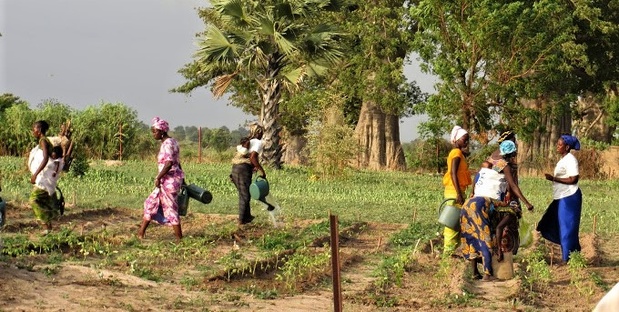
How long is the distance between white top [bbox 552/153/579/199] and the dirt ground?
2.58 feet

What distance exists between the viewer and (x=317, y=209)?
1775 centimetres

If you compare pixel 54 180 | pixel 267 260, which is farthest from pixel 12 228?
pixel 267 260

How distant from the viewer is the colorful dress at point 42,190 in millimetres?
12617

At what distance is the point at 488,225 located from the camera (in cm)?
1022

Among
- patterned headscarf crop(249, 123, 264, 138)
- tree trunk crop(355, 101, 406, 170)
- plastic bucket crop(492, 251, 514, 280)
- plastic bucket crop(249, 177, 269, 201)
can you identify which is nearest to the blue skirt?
plastic bucket crop(492, 251, 514, 280)

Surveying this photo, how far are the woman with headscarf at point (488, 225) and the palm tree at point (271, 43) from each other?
57.1 feet

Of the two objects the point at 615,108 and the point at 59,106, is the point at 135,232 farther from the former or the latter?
the point at 615,108

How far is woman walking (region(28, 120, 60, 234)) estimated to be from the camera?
41.1 ft

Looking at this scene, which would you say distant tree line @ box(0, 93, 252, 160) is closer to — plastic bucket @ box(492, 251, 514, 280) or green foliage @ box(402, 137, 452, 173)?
green foliage @ box(402, 137, 452, 173)

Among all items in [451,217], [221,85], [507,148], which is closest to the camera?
[507,148]

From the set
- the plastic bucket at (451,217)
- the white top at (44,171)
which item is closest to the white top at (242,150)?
the white top at (44,171)

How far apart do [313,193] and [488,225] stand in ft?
39.3

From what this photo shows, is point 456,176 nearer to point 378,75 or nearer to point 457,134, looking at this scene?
point 457,134

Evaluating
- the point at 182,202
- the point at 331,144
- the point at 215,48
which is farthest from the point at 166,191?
the point at 215,48
